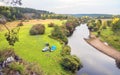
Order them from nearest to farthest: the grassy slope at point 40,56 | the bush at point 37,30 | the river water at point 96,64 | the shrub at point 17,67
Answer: the shrub at point 17,67 → the grassy slope at point 40,56 → the river water at point 96,64 → the bush at point 37,30

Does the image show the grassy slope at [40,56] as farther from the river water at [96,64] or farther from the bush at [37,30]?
the bush at [37,30]

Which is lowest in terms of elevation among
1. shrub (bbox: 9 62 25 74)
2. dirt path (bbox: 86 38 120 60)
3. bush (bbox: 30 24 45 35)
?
dirt path (bbox: 86 38 120 60)

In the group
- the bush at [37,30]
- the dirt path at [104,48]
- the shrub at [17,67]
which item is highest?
the shrub at [17,67]

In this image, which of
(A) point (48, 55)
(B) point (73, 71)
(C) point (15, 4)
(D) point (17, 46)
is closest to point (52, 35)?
(D) point (17, 46)

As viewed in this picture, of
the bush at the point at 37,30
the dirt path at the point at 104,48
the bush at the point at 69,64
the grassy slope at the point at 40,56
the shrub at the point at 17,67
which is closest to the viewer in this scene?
the shrub at the point at 17,67

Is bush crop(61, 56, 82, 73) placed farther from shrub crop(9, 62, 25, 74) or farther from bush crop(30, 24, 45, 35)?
bush crop(30, 24, 45, 35)

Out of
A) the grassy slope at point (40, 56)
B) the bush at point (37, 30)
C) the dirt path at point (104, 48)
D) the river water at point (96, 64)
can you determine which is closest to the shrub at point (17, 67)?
the grassy slope at point (40, 56)

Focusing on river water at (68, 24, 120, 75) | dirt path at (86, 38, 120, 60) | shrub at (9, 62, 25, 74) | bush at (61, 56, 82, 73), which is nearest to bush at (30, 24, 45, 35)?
river water at (68, 24, 120, 75)

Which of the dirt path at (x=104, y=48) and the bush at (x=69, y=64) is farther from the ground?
the bush at (x=69, y=64)

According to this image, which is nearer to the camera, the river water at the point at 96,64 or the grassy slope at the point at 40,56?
the grassy slope at the point at 40,56
